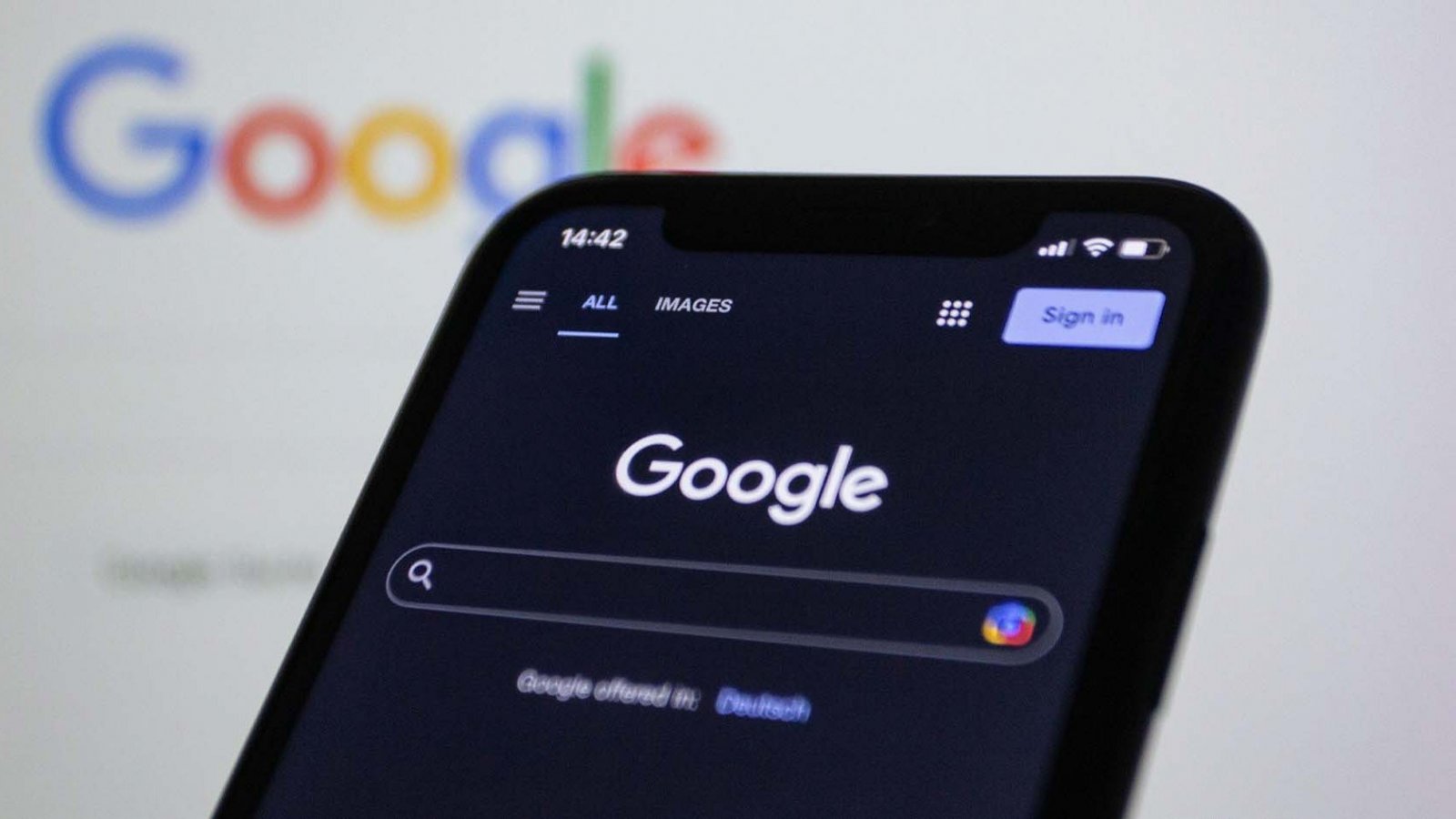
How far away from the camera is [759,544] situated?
0.37 metres

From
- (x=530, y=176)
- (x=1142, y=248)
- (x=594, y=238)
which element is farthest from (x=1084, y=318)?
(x=530, y=176)

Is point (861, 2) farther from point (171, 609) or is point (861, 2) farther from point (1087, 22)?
point (171, 609)

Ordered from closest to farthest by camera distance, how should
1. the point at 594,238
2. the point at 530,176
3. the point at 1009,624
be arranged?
1. the point at 1009,624
2. the point at 594,238
3. the point at 530,176

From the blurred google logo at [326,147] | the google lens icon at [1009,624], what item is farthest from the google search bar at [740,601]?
the blurred google logo at [326,147]

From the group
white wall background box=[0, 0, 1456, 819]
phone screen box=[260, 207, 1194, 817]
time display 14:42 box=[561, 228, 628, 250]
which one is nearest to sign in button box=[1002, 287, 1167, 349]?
phone screen box=[260, 207, 1194, 817]

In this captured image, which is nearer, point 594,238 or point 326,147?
point 594,238

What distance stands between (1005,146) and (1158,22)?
122mm

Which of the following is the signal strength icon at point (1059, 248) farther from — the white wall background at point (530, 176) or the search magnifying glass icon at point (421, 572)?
the white wall background at point (530, 176)

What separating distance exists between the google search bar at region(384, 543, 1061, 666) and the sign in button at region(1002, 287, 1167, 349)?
6cm

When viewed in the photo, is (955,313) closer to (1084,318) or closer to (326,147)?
(1084,318)

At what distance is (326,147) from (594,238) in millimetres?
644

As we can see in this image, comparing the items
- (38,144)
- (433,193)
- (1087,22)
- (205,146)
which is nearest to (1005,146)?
(1087,22)

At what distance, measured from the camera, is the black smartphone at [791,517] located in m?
0.33

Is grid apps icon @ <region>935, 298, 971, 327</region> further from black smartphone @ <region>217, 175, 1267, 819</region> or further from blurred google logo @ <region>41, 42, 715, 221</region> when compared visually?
blurred google logo @ <region>41, 42, 715, 221</region>
